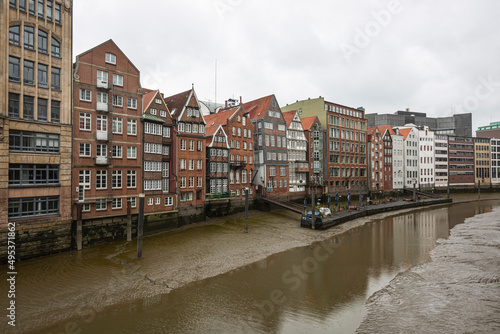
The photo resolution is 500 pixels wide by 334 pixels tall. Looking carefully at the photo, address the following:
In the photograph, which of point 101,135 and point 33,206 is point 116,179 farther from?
point 33,206

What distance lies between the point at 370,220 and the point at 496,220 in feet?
65.8

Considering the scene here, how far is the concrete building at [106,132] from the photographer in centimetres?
3014

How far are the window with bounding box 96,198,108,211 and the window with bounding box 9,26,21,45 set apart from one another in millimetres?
15523

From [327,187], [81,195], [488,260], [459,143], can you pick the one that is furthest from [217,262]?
[459,143]

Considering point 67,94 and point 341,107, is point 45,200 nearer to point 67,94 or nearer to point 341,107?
point 67,94

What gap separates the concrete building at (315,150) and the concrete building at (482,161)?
7002 cm

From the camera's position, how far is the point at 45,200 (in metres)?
27.0

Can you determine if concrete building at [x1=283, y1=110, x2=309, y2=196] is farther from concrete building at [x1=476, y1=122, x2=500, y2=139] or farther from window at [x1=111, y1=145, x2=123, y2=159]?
concrete building at [x1=476, y1=122, x2=500, y2=139]

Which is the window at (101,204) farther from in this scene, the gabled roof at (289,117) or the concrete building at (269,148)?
the gabled roof at (289,117)

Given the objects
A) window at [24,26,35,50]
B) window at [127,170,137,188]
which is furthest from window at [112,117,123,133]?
window at [24,26,35,50]

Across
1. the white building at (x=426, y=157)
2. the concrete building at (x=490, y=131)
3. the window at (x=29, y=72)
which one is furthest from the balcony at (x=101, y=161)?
the concrete building at (x=490, y=131)

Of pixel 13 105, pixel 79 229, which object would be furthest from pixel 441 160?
pixel 13 105

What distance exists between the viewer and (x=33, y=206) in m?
26.2

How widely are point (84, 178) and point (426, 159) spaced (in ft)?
310
